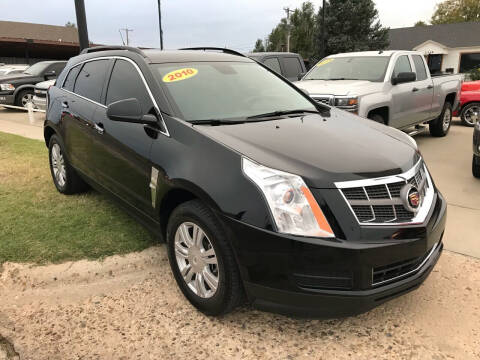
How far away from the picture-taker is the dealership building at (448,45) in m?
40.5

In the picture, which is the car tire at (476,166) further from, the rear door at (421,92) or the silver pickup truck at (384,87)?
the rear door at (421,92)

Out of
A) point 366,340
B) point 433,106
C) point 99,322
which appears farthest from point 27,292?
point 433,106

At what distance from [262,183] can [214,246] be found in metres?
0.49

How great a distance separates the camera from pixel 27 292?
315 cm

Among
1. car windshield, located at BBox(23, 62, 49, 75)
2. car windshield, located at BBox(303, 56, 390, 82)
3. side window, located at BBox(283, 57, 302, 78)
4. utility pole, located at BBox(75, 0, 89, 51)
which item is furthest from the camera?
car windshield, located at BBox(23, 62, 49, 75)

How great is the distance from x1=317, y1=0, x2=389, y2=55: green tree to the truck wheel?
96.7 feet

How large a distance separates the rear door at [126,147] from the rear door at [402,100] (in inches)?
197

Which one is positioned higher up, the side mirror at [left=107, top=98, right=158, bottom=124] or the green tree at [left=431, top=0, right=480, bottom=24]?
the green tree at [left=431, top=0, right=480, bottom=24]

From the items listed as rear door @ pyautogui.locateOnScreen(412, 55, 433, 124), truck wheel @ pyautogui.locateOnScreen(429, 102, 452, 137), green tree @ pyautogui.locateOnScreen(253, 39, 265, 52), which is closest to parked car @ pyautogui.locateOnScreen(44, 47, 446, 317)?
rear door @ pyautogui.locateOnScreen(412, 55, 433, 124)

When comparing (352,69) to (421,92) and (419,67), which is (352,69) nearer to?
(421,92)

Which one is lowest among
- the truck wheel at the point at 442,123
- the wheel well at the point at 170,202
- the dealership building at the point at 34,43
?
the truck wheel at the point at 442,123

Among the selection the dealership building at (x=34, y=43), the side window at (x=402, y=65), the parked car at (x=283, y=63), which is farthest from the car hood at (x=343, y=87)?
the dealership building at (x=34, y=43)

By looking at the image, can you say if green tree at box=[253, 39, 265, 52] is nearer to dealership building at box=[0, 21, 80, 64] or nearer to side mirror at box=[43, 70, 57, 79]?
dealership building at box=[0, 21, 80, 64]

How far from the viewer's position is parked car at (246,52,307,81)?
10291mm
